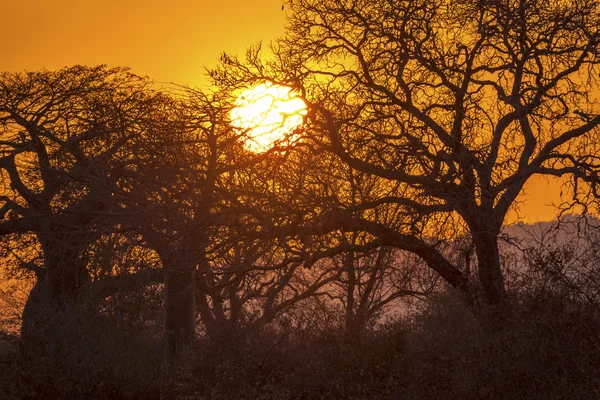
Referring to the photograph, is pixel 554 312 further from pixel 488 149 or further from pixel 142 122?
pixel 142 122

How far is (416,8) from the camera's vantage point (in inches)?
571

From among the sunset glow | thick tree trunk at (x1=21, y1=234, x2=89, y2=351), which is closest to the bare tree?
thick tree trunk at (x1=21, y1=234, x2=89, y2=351)

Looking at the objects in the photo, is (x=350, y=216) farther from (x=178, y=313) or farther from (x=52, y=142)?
(x=52, y=142)

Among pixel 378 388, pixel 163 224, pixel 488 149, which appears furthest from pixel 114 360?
pixel 488 149

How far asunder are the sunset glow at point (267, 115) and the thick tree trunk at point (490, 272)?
4203mm

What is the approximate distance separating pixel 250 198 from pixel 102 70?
507 inches

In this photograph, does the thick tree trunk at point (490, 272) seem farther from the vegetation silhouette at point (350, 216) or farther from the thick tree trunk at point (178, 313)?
the thick tree trunk at point (178, 313)

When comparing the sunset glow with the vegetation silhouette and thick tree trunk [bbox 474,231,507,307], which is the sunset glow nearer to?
the vegetation silhouette

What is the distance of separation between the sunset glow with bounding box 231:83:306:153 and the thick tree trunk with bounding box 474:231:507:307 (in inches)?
165

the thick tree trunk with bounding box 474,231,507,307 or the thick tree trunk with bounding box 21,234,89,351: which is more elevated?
the thick tree trunk with bounding box 21,234,89,351

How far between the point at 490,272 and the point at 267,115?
5.13m

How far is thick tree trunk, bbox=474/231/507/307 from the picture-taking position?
1499cm

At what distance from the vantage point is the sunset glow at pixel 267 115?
13820 millimetres

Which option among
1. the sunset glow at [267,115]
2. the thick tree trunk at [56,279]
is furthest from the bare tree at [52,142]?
the sunset glow at [267,115]
